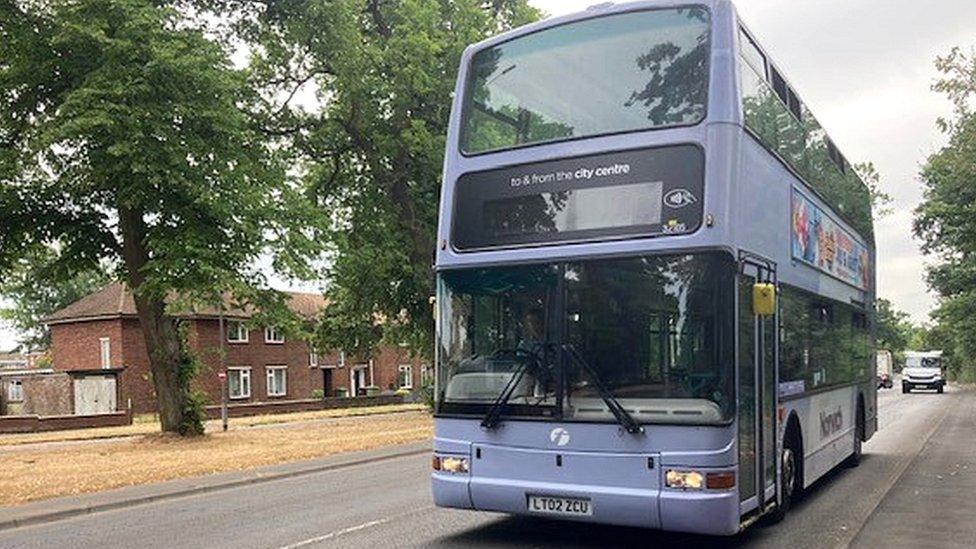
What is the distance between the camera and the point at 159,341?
78.3 ft

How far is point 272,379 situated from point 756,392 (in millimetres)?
50541

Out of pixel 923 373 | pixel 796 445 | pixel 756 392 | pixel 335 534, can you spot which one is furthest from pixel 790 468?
pixel 923 373

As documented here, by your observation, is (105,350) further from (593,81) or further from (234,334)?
(593,81)

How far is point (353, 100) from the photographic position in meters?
29.6

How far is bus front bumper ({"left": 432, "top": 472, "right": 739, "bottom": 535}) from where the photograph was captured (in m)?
6.71

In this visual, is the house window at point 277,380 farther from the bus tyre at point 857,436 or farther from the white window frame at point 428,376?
the bus tyre at point 857,436

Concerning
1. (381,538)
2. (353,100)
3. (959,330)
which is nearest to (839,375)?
(381,538)

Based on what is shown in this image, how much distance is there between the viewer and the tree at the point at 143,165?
800 inches

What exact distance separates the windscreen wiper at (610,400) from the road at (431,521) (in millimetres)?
1624

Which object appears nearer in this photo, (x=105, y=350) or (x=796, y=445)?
(x=796, y=445)

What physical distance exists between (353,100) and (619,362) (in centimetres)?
2404

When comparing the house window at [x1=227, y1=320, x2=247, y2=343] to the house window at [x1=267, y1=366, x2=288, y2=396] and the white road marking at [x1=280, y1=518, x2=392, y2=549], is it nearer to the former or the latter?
the house window at [x1=267, y1=366, x2=288, y2=396]

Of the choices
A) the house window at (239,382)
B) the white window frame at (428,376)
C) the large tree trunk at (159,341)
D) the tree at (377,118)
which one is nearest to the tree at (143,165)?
the large tree trunk at (159,341)

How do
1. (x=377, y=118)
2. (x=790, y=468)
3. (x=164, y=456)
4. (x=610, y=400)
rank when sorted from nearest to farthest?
(x=610, y=400)
(x=790, y=468)
(x=164, y=456)
(x=377, y=118)
